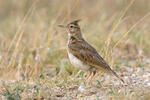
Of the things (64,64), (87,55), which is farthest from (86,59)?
(64,64)

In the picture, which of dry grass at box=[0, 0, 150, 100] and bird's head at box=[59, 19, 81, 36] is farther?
bird's head at box=[59, 19, 81, 36]

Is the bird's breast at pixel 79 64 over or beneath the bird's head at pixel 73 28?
beneath

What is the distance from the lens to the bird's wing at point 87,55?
6.15m

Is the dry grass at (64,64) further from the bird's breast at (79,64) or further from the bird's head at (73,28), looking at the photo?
the bird's head at (73,28)

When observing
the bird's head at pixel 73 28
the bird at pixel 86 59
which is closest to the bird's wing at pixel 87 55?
the bird at pixel 86 59

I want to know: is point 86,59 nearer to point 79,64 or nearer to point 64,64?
point 79,64

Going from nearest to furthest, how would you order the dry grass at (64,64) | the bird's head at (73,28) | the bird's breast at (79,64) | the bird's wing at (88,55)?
the dry grass at (64,64) < the bird's wing at (88,55) < the bird's breast at (79,64) < the bird's head at (73,28)

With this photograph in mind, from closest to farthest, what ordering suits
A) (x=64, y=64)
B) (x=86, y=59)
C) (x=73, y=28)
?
(x=86, y=59) → (x=73, y=28) → (x=64, y=64)

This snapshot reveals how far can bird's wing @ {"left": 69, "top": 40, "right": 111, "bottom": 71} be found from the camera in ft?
20.2

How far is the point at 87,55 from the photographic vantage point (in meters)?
6.28

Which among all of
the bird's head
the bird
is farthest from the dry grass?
→ the bird's head

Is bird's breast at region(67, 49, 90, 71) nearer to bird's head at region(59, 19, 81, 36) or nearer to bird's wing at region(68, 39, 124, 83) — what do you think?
bird's wing at region(68, 39, 124, 83)

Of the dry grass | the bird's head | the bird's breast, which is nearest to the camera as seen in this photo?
the dry grass

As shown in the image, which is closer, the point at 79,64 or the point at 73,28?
the point at 79,64
